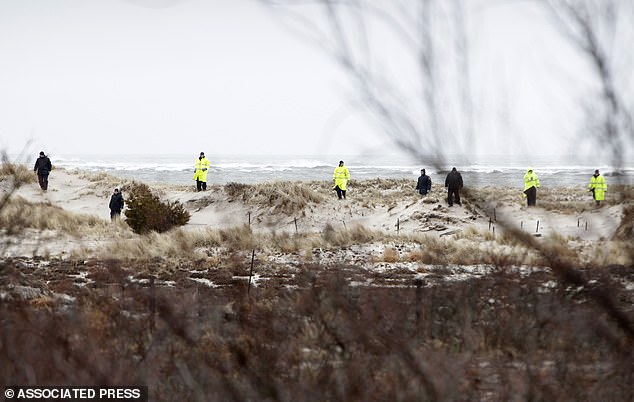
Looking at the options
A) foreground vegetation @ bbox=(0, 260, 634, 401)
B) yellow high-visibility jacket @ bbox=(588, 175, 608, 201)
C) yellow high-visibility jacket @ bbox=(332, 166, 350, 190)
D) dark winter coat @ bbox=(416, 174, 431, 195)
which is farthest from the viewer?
yellow high-visibility jacket @ bbox=(332, 166, 350, 190)

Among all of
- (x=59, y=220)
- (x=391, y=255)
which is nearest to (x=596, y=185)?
(x=391, y=255)

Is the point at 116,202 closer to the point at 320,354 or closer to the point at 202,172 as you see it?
the point at 202,172

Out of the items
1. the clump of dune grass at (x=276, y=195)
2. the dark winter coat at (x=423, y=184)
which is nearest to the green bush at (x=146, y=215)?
the clump of dune grass at (x=276, y=195)

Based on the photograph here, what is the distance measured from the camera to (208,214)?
23.9m

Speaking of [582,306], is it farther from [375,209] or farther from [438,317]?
[375,209]

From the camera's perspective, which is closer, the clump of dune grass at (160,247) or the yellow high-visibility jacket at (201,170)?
the clump of dune grass at (160,247)

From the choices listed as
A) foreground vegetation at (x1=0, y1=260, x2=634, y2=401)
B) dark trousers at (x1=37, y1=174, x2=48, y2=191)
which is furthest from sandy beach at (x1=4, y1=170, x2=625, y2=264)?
foreground vegetation at (x1=0, y1=260, x2=634, y2=401)

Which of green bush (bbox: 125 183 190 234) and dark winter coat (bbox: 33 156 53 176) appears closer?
green bush (bbox: 125 183 190 234)

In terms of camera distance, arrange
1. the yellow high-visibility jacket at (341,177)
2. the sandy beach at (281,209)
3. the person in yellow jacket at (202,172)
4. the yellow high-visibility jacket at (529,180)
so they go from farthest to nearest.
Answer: the person in yellow jacket at (202,172), the yellow high-visibility jacket at (341,177), the yellow high-visibility jacket at (529,180), the sandy beach at (281,209)

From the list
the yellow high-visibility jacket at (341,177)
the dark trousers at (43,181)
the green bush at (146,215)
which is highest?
the yellow high-visibility jacket at (341,177)

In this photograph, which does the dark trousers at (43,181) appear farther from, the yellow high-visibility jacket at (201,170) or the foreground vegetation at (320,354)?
the foreground vegetation at (320,354)

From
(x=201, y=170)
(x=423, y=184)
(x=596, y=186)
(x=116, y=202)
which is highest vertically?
(x=596, y=186)

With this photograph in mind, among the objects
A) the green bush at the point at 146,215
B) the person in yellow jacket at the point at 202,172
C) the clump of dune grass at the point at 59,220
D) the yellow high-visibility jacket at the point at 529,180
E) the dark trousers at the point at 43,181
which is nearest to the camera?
the green bush at the point at 146,215

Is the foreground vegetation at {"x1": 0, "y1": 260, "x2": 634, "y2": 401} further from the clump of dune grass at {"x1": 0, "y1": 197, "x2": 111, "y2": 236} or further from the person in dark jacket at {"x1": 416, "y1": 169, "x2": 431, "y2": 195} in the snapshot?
the person in dark jacket at {"x1": 416, "y1": 169, "x2": 431, "y2": 195}
